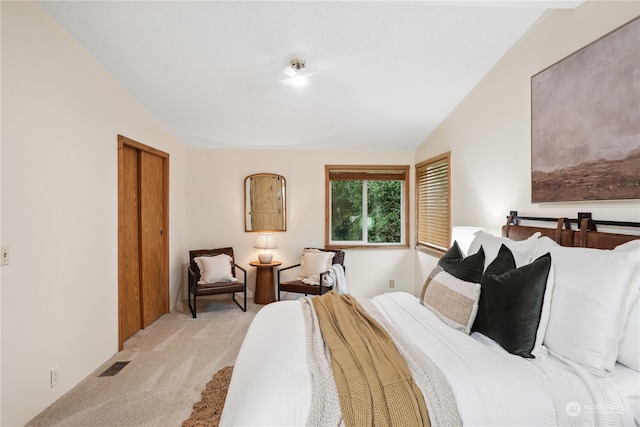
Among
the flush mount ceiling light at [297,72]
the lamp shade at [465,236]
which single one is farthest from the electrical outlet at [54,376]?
the lamp shade at [465,236]

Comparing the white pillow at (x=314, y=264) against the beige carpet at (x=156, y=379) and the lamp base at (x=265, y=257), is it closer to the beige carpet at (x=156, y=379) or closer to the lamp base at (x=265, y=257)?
the lamp base at (x=265, y=257)

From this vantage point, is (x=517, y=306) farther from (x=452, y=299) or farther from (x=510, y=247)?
(x=510, y=247)

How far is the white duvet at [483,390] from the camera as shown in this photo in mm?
1266

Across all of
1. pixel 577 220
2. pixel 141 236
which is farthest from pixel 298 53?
pixel 141 236

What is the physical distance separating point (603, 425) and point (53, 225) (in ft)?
10.4

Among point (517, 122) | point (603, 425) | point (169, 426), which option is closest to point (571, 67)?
point (517, 122)

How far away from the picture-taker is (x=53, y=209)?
7.57ft

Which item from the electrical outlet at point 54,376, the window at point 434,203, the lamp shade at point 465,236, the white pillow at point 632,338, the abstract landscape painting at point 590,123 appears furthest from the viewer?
the window at point 434,203

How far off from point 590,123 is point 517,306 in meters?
1.24

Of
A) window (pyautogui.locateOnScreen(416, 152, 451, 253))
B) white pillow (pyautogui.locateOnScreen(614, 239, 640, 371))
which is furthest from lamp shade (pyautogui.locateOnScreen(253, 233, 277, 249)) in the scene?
white pillow (pyautogui.locateOnScreen(614, 239, 640, 371))

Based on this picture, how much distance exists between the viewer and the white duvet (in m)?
1.27

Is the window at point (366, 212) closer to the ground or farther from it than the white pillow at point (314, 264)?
farther from it

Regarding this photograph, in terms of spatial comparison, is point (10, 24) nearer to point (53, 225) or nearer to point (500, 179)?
point (53, 225)

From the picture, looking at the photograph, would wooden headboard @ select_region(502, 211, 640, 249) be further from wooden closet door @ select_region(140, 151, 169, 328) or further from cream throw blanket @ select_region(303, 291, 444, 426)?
wooden closet door @ select_region(140, 151, 169, 328)
